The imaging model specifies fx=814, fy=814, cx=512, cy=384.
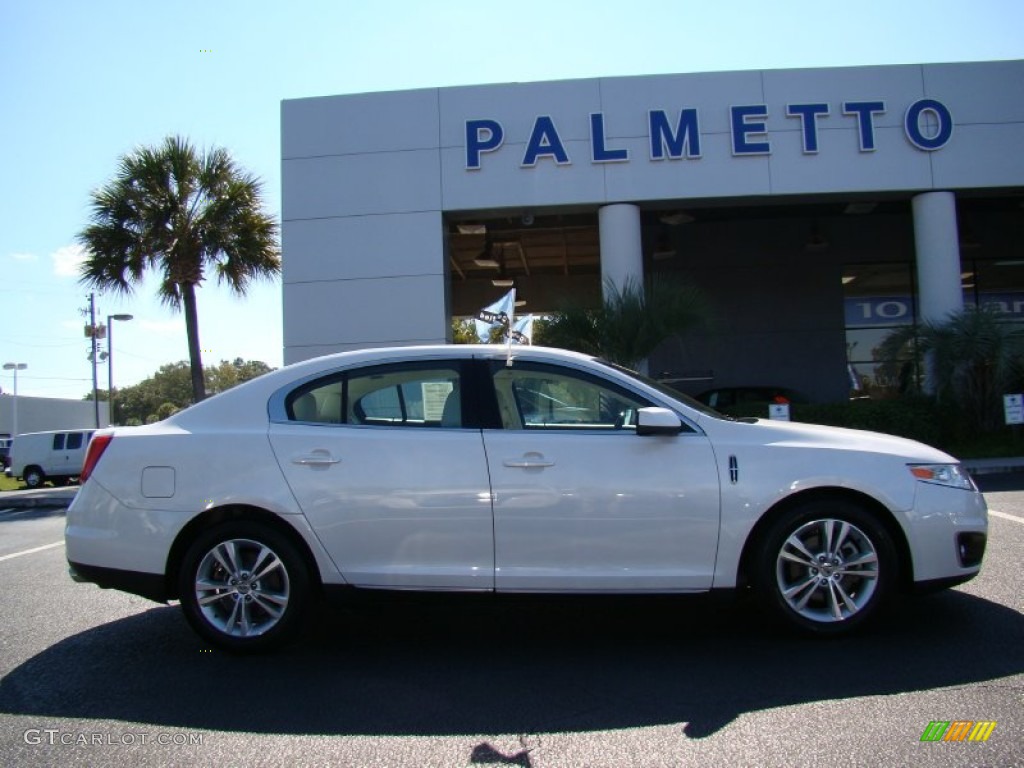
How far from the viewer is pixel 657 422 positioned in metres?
4.18

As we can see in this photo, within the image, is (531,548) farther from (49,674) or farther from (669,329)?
(669,329)

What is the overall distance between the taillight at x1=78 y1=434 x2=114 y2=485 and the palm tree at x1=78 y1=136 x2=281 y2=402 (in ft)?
44.7

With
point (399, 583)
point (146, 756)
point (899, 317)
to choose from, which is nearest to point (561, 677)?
point (399, 583)

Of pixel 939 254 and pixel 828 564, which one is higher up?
pixel 939 254

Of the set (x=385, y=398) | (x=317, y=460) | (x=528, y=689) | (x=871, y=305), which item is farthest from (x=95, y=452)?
(x=871, y=305)

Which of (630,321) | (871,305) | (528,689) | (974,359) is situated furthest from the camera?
(871,305)

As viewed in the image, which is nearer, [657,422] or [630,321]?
[657,422]

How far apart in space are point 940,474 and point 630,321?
32.6 ft

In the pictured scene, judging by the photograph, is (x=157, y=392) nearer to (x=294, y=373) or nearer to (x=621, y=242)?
(x=621, y=242)

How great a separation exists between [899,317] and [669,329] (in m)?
11.1

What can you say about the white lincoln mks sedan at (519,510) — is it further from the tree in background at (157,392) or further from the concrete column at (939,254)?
the tree in background at (157,392)

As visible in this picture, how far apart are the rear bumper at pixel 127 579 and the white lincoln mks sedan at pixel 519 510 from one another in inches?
0.5

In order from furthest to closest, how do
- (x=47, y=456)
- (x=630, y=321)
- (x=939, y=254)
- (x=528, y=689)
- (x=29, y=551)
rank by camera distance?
(x=47, y=456), (x=939, y=254), (x=630, y=321), (x=29, y=551), (x=528, y=689)

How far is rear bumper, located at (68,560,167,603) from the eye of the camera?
4.35 meters
